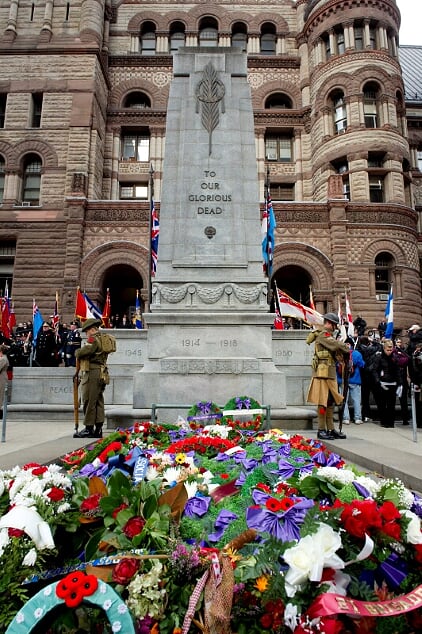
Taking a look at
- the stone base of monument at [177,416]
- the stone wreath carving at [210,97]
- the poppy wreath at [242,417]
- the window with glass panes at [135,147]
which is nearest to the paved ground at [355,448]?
the stone base of monument at [177,416]

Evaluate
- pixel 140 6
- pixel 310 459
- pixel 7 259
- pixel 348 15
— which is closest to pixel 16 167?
pixel 7 259

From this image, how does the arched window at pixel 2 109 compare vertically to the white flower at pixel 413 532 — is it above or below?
above

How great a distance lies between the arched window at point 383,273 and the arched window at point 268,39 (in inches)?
775

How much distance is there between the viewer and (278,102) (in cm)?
3394

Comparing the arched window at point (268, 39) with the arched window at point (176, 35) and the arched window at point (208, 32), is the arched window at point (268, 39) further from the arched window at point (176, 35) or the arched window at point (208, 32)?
the arched window at point (176, 35)

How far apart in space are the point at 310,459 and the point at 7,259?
27.1 meters

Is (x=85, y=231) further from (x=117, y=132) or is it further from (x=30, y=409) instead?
(x=30, y=409)

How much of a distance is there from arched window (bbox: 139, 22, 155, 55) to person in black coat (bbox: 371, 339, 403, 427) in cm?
3369

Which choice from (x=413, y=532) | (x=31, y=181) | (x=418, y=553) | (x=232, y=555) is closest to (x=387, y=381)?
(x=413, y=532)

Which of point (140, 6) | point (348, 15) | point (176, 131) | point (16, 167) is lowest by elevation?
point (176, 131)

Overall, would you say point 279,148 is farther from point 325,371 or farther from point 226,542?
point 226,542

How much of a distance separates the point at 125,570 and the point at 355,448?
4366mm

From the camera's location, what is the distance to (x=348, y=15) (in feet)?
95.9

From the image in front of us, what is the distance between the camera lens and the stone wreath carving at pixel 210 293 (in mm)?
9695
